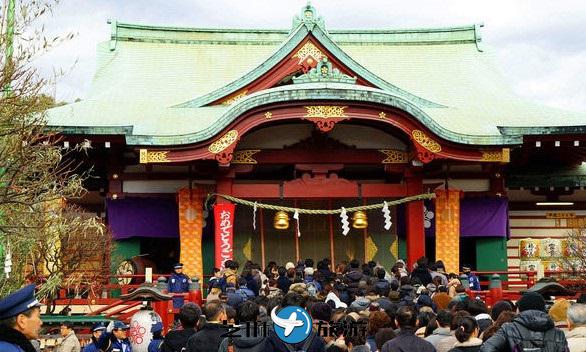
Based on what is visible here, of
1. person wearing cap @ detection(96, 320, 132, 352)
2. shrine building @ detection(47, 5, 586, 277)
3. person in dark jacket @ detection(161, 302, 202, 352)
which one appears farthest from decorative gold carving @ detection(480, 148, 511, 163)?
person in dark jacket @ detection(161, 302, 202, 352)

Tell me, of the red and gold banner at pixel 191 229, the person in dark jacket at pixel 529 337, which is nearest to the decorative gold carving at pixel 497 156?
the red and gold banner at pixel 191 229

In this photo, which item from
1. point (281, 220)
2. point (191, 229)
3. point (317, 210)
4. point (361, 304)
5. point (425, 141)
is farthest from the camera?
point (191, 229)

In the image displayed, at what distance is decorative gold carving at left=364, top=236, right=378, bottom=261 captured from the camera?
19844 millimetres

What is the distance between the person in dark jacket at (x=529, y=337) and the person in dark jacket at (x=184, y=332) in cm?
270

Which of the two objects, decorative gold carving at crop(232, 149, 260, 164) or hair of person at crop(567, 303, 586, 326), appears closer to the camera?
hair of person at crop(567, 303, 586, 326)

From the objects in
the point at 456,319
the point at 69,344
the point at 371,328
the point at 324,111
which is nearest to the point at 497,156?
the point at 324,111

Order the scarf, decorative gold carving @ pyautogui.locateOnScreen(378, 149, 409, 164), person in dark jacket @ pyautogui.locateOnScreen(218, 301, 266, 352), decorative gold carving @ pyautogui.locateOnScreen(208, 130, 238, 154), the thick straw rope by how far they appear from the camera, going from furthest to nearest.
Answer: decorative gold carving @ pyautogui.locateOnScreen(378, 149, 409, 164) → the thick straw rope → decorative gold carving @ pyautogui.locateOnScreen(208, 130, 238, 154) → person in dark jacket @ pyautogui.locateOnScreen(218, 301, 266, 352) → the scarf

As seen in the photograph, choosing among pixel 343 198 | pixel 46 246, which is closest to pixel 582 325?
pixel 46 246

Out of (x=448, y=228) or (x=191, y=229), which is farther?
(x=448, y=228)

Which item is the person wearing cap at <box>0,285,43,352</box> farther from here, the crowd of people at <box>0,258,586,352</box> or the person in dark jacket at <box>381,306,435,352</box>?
the person in dark jacket at <box>381,306,435,352</box>

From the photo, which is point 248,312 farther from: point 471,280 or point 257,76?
point 257,76

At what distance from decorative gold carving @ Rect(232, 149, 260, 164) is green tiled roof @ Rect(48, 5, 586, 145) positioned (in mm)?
960

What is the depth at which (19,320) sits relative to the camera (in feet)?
15.2

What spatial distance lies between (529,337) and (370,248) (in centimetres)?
1386
